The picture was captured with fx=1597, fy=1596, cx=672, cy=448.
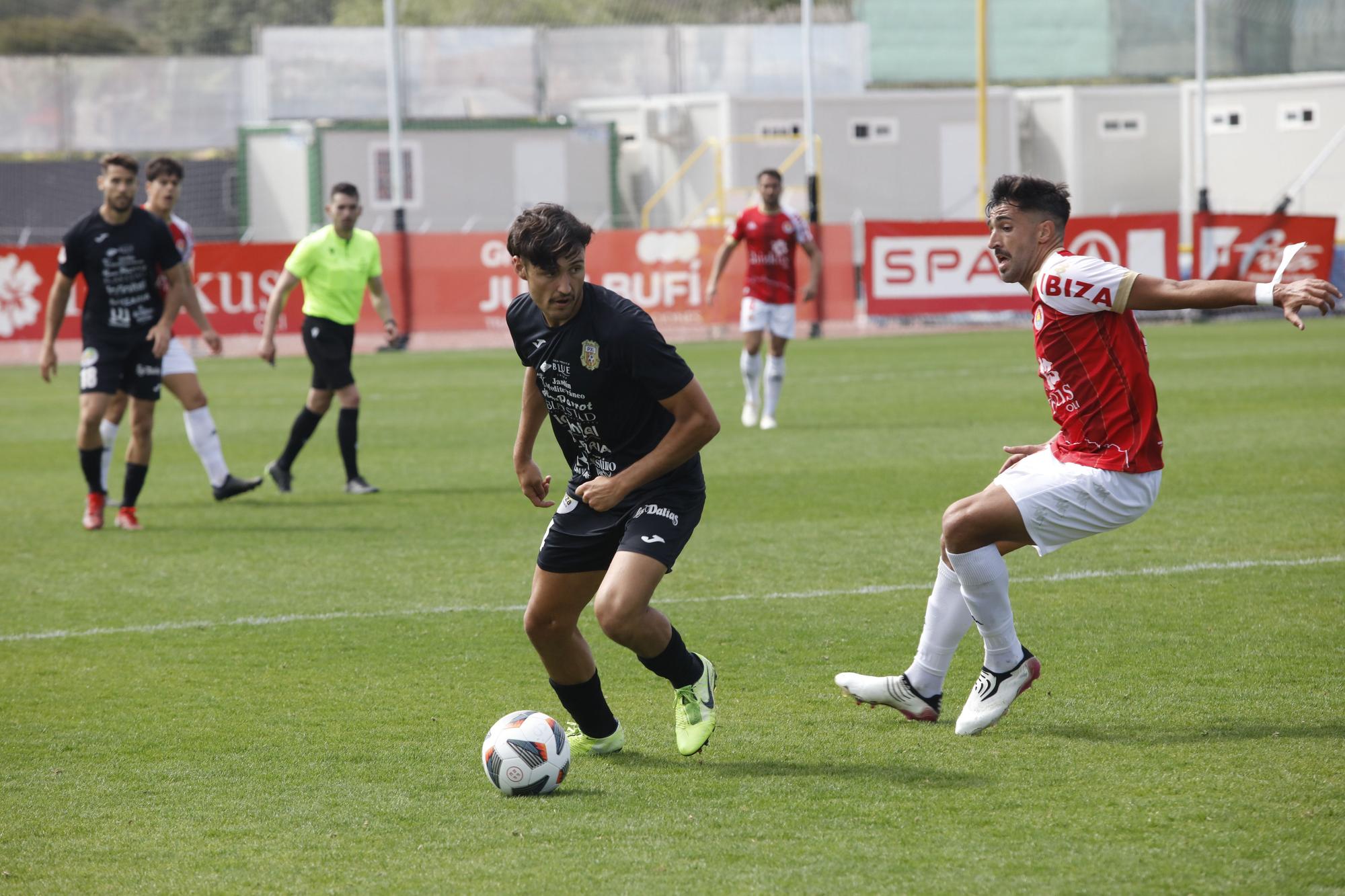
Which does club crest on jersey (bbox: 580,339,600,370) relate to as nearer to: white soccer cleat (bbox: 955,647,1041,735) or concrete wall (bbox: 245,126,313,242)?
white soccer cleat (bbox: 955,647,1041,735)

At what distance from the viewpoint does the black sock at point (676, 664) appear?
503 cm

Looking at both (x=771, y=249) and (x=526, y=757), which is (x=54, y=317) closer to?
(x=526, y=757)

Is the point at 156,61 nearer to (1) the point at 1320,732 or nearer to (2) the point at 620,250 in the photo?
(2) the point at 620,250

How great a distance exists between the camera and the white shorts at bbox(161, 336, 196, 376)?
10711 mm

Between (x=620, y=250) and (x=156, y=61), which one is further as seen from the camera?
(x=156, y=61)

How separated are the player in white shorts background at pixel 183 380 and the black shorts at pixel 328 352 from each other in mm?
798

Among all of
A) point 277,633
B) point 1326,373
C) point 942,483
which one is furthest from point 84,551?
point 1326,373

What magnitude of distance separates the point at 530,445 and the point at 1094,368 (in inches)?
72.6

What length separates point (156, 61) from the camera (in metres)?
45.0

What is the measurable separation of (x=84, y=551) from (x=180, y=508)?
1.69 m

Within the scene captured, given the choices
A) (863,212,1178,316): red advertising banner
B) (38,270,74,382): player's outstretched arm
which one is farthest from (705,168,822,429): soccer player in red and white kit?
(863,212,1178,316): red advertising banner

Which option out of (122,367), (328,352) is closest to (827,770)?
(122,367)

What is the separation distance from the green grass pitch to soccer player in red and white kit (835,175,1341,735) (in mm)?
367

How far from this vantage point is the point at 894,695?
17.7 feet
